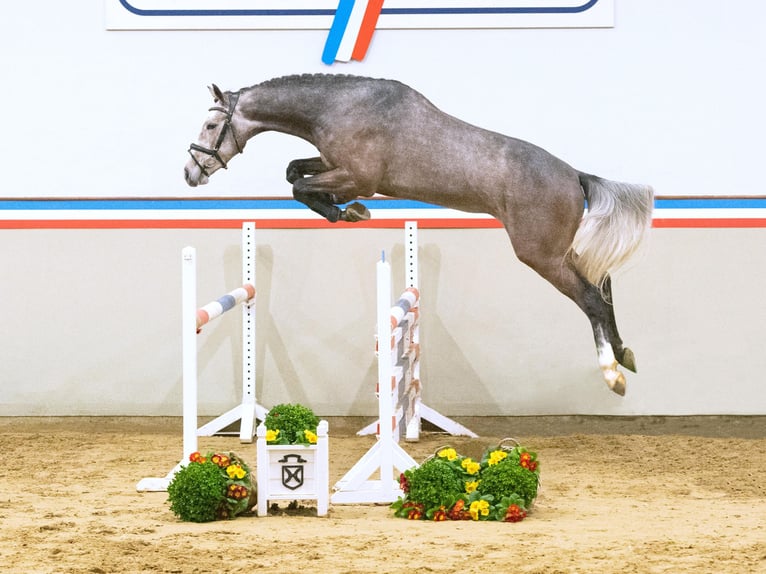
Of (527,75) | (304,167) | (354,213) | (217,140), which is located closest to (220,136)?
(217,140)

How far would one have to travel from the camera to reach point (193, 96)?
520 cm

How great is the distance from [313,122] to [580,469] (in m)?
1.96

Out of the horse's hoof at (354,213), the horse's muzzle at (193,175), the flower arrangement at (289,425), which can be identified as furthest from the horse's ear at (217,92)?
the flower arrangement at (289,425)

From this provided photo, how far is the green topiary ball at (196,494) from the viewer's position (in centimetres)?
329

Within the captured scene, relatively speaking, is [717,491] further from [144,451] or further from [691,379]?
[144,451]

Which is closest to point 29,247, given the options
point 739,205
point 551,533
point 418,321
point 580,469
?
point 418,321

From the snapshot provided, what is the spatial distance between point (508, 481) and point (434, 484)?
0.25 meters

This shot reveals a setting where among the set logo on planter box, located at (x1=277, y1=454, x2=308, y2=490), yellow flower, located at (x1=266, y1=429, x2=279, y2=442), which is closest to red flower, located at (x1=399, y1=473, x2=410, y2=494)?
logo on planter box, located at (x1=277, y1=454, x2=308, y2=490)

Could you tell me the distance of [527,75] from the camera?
16.9 ft

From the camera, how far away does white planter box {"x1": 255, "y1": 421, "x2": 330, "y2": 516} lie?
341 cm

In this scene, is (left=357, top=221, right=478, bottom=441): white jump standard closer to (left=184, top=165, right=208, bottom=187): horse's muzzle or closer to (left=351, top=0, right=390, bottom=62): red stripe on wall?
(left=351, top=0, right=390, bottom=62): red stripe on wall

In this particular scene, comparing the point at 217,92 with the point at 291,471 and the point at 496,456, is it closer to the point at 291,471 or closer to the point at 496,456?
the point at 291,471

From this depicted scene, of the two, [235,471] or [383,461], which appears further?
[383,461]

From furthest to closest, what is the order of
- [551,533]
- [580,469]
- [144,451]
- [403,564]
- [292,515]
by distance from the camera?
[144,451] < [580,469] < [292,515] < [551,533] < [403,564]
